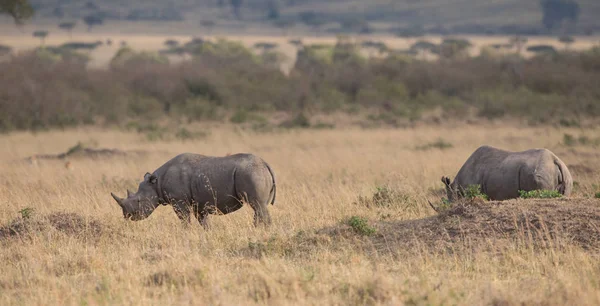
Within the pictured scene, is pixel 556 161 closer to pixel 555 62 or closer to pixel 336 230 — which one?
pixel 336 230

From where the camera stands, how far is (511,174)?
36.1 feet

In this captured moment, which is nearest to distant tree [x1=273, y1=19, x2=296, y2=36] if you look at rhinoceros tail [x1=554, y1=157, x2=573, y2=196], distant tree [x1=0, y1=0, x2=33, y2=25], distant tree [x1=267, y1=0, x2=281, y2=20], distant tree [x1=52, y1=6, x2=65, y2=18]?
distant tree [x1=267, y1=0, x2=281, y2=20]

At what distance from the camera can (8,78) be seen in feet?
103

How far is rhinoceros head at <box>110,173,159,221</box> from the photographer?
432 inches

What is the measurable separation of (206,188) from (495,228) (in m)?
4.05

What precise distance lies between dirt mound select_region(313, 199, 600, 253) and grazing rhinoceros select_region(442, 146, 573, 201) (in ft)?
4.06

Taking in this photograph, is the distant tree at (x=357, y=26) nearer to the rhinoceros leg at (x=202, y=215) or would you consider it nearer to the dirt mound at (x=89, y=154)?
the dirt mound at (x=89, y=154)

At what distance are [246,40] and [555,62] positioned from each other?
59.7 meters

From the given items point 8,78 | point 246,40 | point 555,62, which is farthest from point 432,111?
point 246,40

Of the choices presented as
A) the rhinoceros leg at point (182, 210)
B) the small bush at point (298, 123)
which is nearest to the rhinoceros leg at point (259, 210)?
the rhinoceros leg at point (182, 210)

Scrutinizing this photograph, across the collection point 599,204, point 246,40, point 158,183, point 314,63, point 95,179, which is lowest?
point 246,40

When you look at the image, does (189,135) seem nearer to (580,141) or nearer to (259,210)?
(580,141)

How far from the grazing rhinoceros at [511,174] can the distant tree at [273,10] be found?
113 meters

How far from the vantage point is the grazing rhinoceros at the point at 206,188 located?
1076 cm
